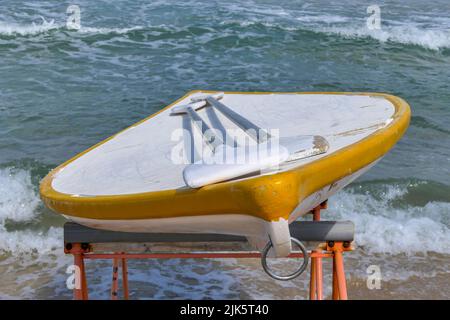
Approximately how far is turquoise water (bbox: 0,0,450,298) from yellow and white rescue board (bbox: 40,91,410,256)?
1.81 meters

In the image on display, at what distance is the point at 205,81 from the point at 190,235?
23.5 feet

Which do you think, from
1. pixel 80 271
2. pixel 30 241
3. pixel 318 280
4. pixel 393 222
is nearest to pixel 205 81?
pixel 393 222

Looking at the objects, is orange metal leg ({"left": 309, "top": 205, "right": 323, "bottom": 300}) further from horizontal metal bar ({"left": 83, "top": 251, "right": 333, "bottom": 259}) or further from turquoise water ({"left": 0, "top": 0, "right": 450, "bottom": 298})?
turquoise water ({"left": 0, "top": 0, "right": 450, "bottom": 298})

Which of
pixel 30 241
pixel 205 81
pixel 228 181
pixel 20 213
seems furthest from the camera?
pixel 205 81

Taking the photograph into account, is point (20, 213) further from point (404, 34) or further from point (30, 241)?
point (404, 34)

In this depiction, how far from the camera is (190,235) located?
9.05ft

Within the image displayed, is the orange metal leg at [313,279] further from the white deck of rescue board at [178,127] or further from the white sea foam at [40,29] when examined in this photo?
the white sea foam at [40,29]

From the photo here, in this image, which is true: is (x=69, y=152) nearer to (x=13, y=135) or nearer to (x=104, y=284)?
(x=13, y=135)

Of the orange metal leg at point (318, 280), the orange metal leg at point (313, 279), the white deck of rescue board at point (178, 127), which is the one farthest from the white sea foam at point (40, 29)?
the orange metal leg at point (318, 280)

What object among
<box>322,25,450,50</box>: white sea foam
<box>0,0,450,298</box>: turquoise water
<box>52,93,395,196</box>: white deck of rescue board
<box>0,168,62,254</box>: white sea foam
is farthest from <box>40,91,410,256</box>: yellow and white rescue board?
<box>322,25,450,50</box>: white sea foam

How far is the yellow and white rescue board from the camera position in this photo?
7.56ft

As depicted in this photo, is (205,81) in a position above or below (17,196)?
above

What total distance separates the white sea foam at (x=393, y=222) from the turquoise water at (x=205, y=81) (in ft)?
0.05

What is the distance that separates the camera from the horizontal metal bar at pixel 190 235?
2.78 meters
